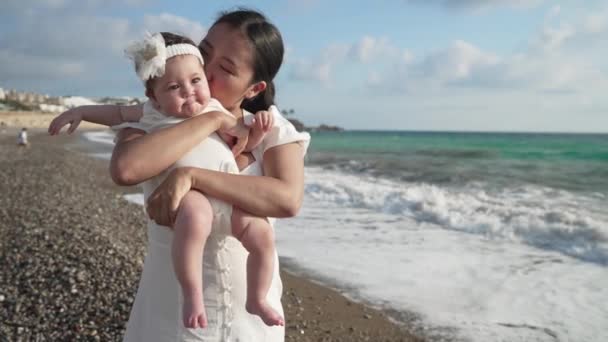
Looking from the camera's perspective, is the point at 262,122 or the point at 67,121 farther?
the point at 67,121

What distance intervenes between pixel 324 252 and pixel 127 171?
603cm

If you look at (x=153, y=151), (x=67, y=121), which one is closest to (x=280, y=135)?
(x=153, y=151)

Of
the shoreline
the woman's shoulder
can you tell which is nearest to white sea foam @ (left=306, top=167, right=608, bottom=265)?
the shoreline

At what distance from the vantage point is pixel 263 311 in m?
1.71

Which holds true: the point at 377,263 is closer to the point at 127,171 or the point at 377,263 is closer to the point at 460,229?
the point at 460,229

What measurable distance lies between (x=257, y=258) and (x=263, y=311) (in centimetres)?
17

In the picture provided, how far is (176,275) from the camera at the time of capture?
1627 mm

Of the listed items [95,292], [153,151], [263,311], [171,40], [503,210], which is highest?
[171,40]

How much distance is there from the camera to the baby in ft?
5.20

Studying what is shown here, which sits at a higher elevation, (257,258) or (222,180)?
(222,180)

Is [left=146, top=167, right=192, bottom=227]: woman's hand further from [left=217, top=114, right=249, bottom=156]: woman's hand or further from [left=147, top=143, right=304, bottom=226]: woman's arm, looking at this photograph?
[left=217, top=114, right=249, bottom=156]: woman's hand

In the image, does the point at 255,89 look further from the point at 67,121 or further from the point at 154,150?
the point at 67,121

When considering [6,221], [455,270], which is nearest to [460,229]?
[455,270]

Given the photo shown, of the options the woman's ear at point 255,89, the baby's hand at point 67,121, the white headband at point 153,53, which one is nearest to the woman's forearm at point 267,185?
the woman's ear at point 255,89
